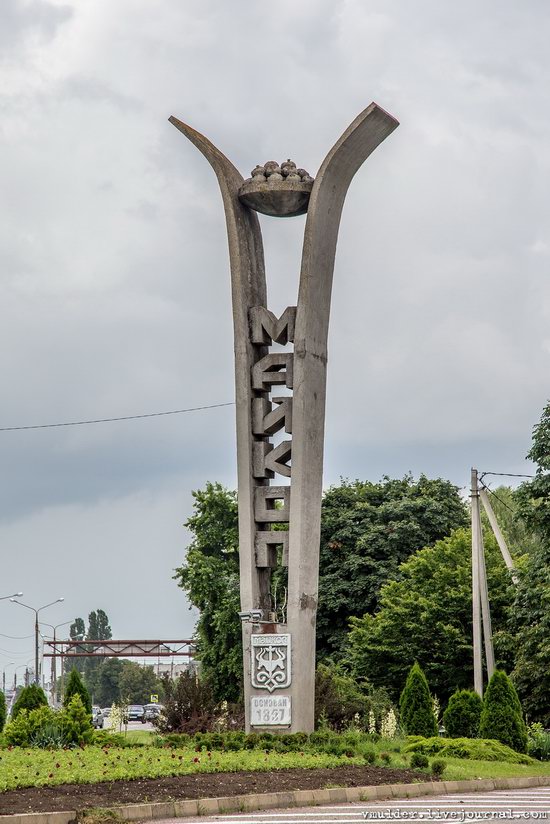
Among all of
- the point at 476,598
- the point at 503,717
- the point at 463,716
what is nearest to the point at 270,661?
the point at 503,717

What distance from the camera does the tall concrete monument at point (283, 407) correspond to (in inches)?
870

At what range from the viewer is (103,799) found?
12727 millimetres

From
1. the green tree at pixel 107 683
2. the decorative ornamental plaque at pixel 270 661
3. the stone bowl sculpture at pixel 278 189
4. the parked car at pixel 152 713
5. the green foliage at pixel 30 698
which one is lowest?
the green tree at pixel 107 683

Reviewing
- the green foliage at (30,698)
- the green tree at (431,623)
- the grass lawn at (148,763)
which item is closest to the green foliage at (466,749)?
the grass lawn at (148,763)

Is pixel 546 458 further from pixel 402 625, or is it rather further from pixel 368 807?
pixel 368 807

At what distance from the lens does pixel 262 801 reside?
44.7 feet

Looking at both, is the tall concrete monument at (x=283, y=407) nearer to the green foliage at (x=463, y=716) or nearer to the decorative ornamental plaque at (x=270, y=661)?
the decorative ornamental plaque at (x=270, y=661)

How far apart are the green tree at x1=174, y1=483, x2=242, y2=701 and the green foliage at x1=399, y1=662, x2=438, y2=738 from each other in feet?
47.3

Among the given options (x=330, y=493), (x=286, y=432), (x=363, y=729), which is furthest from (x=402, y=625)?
(x=286, y=432)

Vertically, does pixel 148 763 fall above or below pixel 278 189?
below

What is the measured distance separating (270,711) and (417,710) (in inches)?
238

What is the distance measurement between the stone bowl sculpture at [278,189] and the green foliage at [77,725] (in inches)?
370

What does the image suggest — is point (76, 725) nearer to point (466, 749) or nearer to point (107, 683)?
point (466, 749)

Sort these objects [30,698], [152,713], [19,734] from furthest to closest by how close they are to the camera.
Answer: [152,713] → [30,698] → [19,734]
